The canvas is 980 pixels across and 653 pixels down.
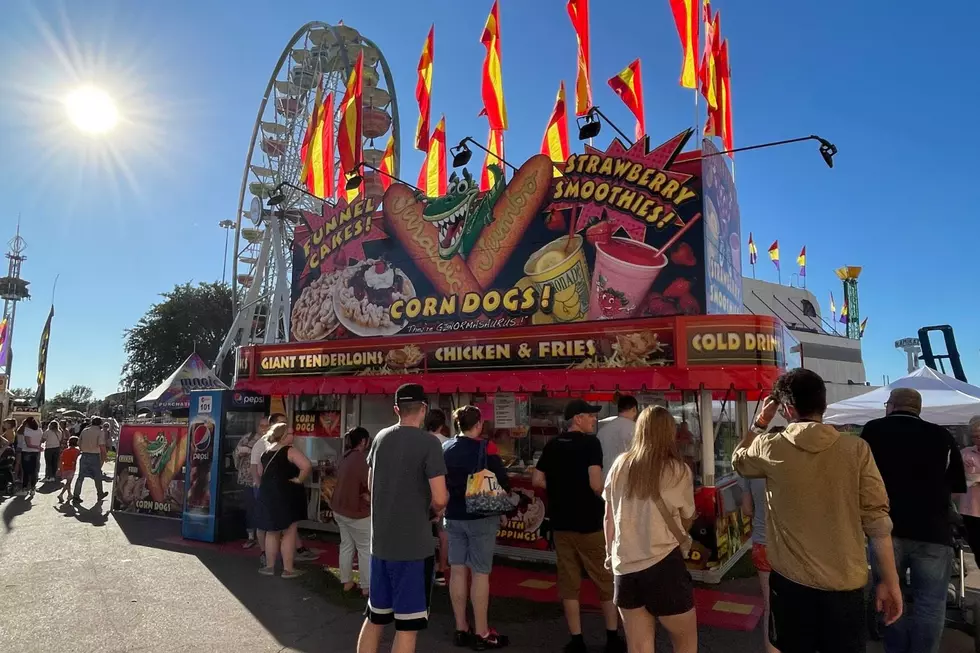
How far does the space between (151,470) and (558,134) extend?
30.0 ft

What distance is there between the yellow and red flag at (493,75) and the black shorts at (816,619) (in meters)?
9.74

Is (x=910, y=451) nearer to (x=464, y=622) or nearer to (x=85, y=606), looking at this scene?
(x=464, y=622)

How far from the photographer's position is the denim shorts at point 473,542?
14.9 feet

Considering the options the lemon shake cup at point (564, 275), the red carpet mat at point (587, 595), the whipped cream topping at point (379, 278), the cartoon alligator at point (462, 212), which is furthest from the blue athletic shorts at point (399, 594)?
the whipped cream topping at point (379, 278)

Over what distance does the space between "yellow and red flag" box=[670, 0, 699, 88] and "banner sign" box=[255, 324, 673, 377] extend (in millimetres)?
4897

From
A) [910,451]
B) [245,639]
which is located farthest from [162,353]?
[910,451]

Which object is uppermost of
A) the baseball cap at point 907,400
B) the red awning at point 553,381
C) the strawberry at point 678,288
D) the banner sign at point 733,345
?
the strawberry at point 678,288

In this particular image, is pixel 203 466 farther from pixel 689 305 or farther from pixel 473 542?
pixel 689 305

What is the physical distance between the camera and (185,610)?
5426 millimetres

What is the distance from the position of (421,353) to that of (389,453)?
4.69 meters

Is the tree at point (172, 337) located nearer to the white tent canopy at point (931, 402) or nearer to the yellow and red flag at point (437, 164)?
the yellow and red flag at point (437, 164)

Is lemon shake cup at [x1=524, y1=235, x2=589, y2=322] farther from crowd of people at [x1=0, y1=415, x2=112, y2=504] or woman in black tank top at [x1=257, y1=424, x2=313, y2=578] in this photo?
crowd of people at [x1=0, y1=415, x2=112, y2=504]

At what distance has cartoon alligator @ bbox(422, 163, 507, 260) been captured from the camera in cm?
959

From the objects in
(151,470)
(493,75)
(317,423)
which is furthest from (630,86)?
(151,470)
